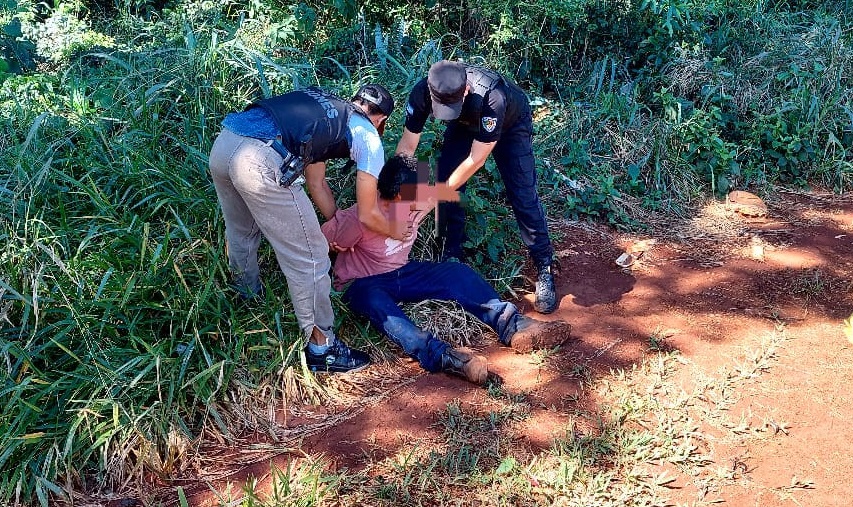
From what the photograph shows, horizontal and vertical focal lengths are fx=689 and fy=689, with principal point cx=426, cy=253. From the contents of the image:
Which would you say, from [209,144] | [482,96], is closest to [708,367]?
[482,96]

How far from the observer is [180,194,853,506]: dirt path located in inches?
108

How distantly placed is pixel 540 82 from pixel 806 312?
3.09 m

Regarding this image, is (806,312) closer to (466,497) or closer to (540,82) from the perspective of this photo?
(466,497)

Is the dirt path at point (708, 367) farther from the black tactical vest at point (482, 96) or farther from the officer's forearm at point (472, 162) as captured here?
the black tactical vest at point (482, 96)

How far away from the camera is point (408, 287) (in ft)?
11.7

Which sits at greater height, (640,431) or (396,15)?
(396,15)

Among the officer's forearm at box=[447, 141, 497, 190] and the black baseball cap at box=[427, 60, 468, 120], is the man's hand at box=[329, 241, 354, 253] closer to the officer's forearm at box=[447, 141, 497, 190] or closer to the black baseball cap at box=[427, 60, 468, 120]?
the officer's forearm at box=[447, 141, 497, 190]

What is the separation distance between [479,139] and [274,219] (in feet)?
3.69

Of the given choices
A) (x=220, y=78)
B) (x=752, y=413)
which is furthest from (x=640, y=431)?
(x=220, y=78)

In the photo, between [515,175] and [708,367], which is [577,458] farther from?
[515,175]

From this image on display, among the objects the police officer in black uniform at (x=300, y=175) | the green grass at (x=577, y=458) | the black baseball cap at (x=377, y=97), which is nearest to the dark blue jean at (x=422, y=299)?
the police officer in black uniform at (x=300, y=175)

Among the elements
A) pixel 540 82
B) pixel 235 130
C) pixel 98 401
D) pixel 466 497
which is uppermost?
pixel 235 130

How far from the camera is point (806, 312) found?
12.4 feet

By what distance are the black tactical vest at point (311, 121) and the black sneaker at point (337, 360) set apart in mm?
925
